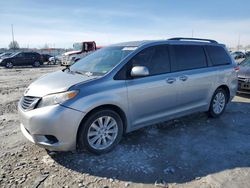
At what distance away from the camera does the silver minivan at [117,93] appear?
328cm

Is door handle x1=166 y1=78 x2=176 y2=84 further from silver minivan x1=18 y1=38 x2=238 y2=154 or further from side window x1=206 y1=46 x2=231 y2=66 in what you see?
side window x1=206 y1=46 x2=231 y2=66

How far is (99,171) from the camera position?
3279 mm

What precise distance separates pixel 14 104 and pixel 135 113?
4411mm

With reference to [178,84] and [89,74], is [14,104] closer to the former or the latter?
[89,74]

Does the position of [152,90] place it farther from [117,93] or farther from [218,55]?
[218,55]

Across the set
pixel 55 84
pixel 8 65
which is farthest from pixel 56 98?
pixel 8 65

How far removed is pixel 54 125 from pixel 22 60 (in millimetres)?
22764

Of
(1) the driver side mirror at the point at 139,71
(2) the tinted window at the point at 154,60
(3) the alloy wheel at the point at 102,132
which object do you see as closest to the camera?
(3) the alloy wheel at the point at 102,132

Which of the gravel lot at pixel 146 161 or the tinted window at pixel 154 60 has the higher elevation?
the tinted window at pixel 154 60

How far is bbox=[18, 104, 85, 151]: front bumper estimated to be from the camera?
10.5 ft

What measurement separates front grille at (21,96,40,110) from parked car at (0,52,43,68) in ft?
70.8

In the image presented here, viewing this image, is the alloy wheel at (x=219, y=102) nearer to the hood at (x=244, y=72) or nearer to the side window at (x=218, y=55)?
the side window at (x=218, y=55)

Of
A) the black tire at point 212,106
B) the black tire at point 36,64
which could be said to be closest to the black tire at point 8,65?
the black tire at point 36,64

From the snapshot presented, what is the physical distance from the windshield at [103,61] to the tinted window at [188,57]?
1.02m
